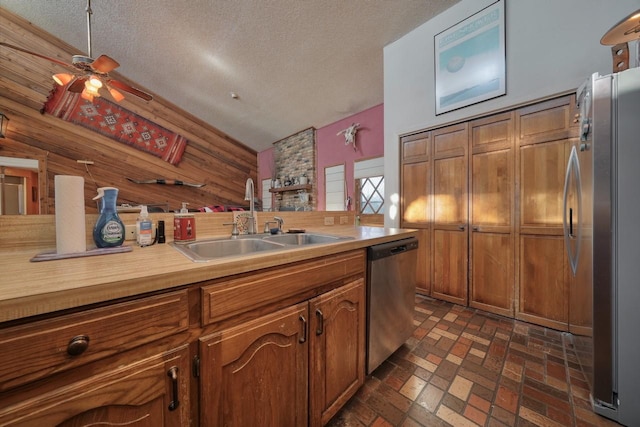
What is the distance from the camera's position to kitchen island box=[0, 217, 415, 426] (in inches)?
17.2

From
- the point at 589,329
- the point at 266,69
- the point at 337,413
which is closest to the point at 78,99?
the point at 266,69

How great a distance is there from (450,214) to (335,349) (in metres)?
1.95

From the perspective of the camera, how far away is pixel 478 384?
49.5 inches

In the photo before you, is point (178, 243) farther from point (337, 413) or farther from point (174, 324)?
point (337, 413)

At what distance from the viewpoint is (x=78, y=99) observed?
3664 millimetres

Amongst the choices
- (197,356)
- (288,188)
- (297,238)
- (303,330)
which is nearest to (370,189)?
(288,188)

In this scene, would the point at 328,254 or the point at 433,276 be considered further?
the point at 433,276

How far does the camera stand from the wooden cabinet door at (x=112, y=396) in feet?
1.41

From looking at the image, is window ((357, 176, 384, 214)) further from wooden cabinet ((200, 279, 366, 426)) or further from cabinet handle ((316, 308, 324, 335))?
cabinet handle ((316, 308, 324, 335))

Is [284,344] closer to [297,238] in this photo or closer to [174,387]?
[174,387]

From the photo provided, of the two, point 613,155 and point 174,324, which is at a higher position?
point 613,155

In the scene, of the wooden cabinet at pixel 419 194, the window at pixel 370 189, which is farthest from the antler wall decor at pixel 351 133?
the wooden cabinet at pixel 419 194

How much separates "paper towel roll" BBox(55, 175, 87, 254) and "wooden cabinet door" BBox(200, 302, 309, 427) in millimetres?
670

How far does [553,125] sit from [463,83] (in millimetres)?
865
